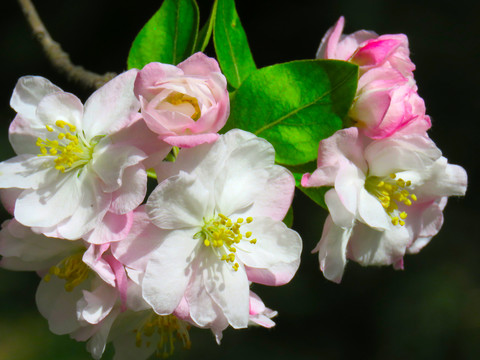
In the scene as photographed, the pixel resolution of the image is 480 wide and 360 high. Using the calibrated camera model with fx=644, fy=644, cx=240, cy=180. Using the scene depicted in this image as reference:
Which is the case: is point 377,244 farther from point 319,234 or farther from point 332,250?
point 319,234

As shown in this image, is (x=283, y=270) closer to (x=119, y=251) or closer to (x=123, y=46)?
(x=119, y=251)

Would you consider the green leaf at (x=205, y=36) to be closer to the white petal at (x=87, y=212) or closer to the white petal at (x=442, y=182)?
the white petal at (x=87, y=212)

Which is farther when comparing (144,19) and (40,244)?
(144,19)

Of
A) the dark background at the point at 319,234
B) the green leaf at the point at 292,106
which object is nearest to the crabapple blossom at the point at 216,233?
the green leaf at the point at 292,106

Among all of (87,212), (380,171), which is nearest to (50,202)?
(87,212)

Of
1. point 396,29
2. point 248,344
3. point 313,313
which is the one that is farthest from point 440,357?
point 396,29

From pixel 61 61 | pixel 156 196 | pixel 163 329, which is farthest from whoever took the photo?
pixel 61 61
